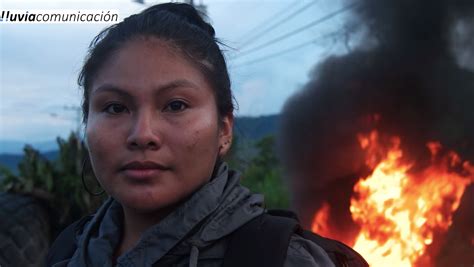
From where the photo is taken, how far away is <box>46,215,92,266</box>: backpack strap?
1401mm

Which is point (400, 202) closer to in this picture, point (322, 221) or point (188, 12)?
point (322, 221)

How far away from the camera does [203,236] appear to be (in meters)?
1.16

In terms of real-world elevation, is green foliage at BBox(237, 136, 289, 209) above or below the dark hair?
below

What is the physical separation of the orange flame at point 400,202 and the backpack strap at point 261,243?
525cm

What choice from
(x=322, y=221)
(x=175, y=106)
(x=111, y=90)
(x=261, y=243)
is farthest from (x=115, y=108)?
(x=322, y=221)

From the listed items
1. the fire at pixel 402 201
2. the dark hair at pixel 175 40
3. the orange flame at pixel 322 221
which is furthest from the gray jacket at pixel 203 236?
the orange flame at pixel 322 221

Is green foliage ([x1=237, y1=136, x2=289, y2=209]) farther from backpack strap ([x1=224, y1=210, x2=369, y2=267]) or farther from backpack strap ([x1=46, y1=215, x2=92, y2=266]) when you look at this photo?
backpack strap ([x1=224, y1=210, x2=369, y2=267])

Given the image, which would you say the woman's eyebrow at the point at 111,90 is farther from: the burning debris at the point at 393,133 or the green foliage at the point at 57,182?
the burning debris at the point at 393,133

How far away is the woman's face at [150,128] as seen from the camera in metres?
1.15

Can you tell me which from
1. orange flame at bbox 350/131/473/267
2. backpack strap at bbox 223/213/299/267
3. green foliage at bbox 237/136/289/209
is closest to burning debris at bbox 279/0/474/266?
orange flame at bbox 350/131/473/267

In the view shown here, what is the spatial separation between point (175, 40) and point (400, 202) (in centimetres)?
584

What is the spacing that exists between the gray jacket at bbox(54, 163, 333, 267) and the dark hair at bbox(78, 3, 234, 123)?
225 mm

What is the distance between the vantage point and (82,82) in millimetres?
1408

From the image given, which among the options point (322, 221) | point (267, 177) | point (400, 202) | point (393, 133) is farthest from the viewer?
point (267, 177)
